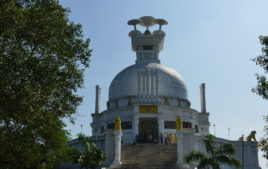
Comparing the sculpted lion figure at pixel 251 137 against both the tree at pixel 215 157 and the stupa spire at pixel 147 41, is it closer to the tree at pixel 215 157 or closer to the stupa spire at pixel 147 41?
the tree at pixel 215 157

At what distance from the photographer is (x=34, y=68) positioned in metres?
22.1

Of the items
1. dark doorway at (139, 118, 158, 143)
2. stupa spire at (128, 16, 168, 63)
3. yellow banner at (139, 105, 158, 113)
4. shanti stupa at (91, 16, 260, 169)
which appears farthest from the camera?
stupa spire at (128, 16, 168, 63)

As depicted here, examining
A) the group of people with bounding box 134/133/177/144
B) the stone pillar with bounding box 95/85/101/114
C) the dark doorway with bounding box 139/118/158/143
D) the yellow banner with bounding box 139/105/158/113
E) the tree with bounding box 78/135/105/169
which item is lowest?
the tree with bounding box 78/135/105/169

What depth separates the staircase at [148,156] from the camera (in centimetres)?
3950

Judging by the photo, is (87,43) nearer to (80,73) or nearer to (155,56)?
(80,73)

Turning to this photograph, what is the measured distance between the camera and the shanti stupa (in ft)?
140

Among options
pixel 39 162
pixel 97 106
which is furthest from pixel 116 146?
pixel 97 106

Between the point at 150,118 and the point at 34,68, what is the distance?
114ft

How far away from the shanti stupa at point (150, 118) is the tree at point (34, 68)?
17.2m

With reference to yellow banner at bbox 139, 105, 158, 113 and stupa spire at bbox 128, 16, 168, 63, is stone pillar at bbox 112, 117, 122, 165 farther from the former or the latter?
stupa spire at bbox 128, 16, 168, 63

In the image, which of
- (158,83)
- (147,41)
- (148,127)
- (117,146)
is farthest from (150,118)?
(147,41)

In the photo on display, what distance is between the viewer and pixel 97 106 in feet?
224

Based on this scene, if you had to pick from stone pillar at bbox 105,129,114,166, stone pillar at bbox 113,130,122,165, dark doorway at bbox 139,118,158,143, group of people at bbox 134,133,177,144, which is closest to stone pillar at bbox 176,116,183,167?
stone pillar at bbox 113,130,122,165

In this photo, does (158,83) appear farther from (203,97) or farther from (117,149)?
(117,149)
